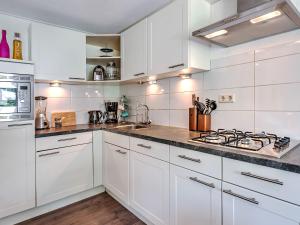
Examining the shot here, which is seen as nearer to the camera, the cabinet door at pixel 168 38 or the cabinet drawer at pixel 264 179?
the cabinet drawer at pixel 264 179

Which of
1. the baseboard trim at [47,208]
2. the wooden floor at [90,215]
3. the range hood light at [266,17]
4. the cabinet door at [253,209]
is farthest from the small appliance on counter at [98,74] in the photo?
the cabinet door at [253,209]

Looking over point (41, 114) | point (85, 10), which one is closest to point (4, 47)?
point (41, 114)

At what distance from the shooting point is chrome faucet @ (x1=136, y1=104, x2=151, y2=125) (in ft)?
8.34

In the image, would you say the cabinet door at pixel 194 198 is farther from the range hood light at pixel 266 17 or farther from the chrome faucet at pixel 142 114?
the chrome faucet at pixel 142 114

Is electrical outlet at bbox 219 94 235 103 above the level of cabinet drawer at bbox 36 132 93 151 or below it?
above

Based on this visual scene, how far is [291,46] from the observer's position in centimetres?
134

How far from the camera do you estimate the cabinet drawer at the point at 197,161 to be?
1140 mm

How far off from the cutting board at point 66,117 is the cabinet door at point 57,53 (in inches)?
20.0

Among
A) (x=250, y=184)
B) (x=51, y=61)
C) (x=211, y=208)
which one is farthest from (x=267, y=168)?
(x=51, y=61)

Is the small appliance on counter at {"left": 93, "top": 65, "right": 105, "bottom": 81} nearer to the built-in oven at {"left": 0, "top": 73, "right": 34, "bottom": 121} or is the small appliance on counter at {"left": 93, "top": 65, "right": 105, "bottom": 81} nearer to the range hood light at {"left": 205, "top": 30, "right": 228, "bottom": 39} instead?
the built-in oven at {"left": 0, "top": 73, "right": 34, "bottom": 121}

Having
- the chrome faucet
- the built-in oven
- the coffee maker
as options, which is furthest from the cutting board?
the chrome faucet

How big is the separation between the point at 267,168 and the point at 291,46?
0.96m

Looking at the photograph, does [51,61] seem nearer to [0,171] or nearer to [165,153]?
[0,171]

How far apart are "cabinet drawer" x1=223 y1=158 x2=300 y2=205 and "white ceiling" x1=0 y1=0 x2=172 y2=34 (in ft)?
5.22
